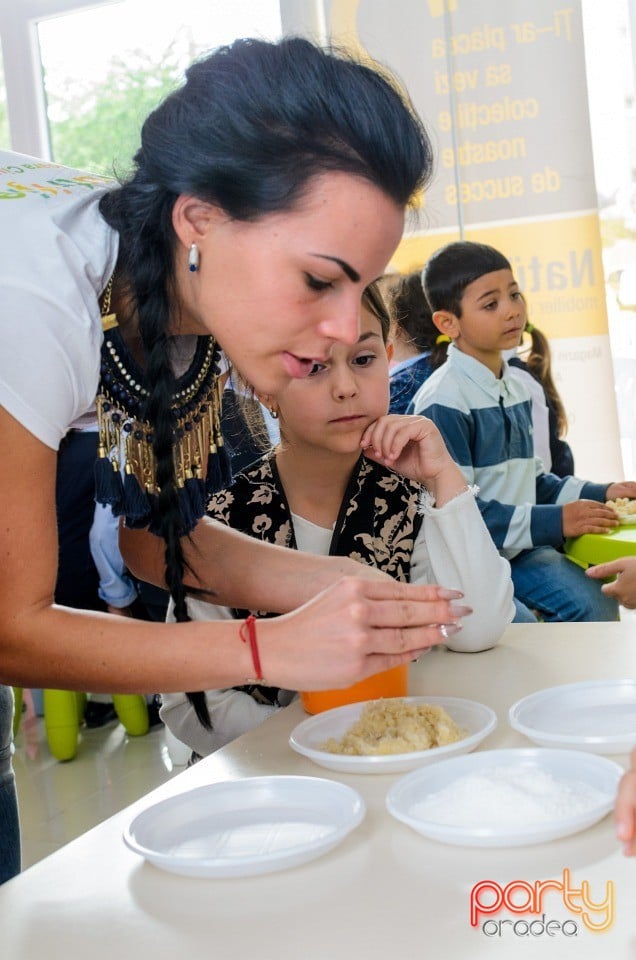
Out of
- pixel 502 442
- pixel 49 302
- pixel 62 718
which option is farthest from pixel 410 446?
pixel 62 718

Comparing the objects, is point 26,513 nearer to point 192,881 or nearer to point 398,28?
point 192,881

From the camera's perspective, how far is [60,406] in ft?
3.11

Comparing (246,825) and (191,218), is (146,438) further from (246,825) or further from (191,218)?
(246,825)

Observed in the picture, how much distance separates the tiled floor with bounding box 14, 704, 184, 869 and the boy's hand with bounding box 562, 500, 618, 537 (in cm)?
119

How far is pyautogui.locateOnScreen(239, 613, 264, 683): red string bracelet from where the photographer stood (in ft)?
3.09

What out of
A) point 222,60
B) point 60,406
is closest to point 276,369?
point 60,406

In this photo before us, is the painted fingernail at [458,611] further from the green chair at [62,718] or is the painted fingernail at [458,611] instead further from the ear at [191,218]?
the green chair at [62,718]

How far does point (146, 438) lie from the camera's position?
1.12 m

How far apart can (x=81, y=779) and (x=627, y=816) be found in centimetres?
235

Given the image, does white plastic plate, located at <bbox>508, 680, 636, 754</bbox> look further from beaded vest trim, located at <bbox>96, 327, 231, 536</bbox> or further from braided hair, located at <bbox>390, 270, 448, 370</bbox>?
braided hair, located at <bbox>390, 270, 448, 370</bbox>

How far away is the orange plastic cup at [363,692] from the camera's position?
1.15 m

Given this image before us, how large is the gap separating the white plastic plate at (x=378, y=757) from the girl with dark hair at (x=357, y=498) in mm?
279

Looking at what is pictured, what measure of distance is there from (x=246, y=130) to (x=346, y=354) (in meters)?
0.61

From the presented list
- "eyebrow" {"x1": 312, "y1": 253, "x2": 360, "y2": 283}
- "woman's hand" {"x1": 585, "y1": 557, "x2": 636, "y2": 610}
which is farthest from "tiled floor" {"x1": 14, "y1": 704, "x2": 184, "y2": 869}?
"eyebrow" {"x1": 312, "y1": 253, "x2": 360, "y2": 283}
